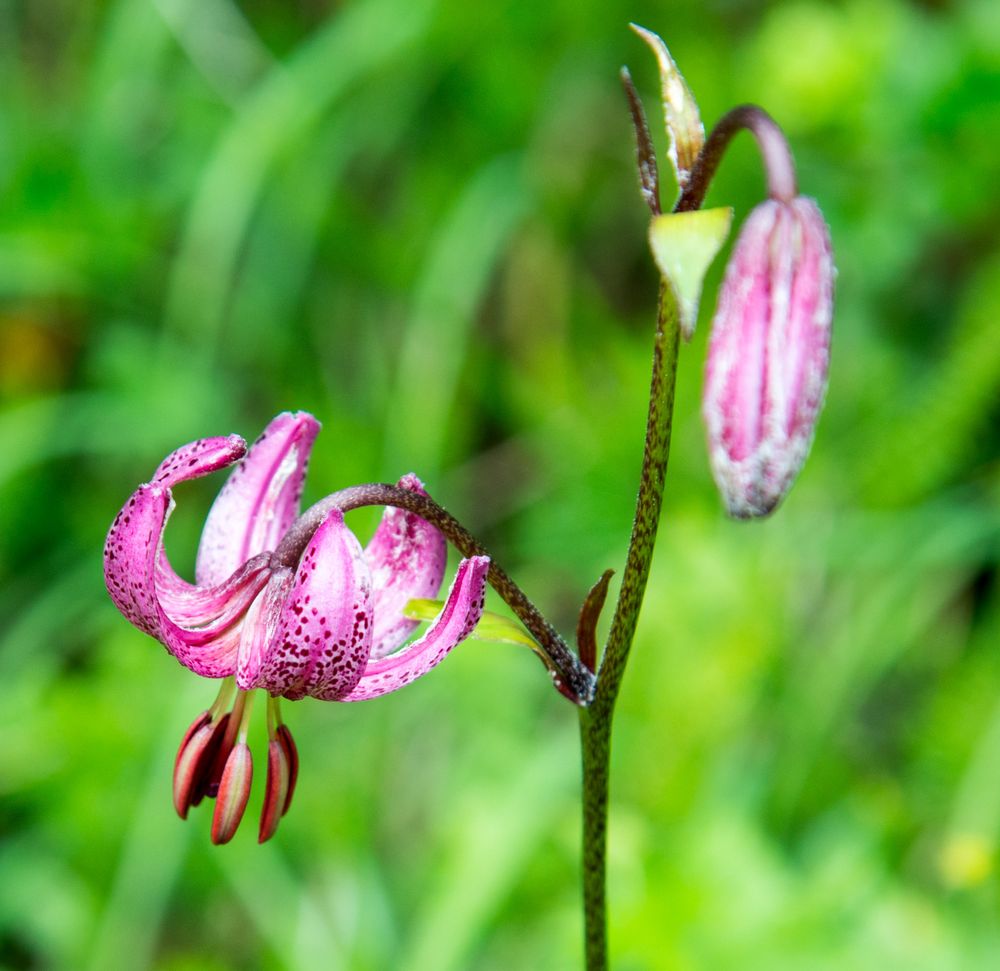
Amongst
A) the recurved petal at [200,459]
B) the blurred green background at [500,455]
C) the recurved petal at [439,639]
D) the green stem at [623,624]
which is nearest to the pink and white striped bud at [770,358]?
the green stem at [623,624]

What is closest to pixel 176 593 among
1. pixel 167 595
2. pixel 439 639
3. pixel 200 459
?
pixel 167 595

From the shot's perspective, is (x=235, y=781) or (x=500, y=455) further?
(x=500, y=455)

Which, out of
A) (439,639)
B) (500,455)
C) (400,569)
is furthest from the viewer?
(500,455)

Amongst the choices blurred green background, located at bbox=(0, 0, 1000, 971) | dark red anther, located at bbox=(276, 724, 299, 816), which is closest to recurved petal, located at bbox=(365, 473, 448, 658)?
dark red anther, located at bbox=(276, 724, 299, 816)

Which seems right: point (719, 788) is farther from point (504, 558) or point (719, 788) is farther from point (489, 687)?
point (504, 558)

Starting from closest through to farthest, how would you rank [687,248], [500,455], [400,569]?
[687,248] → [400,569] → [500,455]

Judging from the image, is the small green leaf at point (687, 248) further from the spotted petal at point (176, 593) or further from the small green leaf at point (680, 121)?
the spotted petal at point (176, 593)

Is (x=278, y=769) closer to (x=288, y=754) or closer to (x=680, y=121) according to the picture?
(x=288, y=754)

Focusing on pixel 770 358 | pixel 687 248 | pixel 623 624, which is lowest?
pixel 623 624

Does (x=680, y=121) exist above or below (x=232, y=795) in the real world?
above
